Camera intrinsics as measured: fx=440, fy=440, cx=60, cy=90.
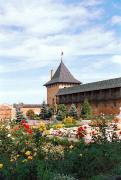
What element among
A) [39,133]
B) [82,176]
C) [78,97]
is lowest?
[82,176]

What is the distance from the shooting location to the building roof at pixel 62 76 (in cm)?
4916

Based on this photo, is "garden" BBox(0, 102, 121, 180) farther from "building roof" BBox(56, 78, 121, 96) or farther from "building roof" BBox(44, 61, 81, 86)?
"building roof" BBox(44, 61, 81, 86)

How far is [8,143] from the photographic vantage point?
7500mm

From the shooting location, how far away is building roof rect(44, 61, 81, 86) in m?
49.2

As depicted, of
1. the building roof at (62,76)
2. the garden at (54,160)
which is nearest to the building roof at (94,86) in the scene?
the building roof at (62,76)

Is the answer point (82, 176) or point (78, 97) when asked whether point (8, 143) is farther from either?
point (78, 97)

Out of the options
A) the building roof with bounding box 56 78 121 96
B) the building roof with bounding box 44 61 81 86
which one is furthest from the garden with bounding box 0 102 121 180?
the building roof with bounding box 44 61 81 86

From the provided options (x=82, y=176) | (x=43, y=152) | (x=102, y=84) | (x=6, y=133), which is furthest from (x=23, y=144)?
(x=102, y=84)

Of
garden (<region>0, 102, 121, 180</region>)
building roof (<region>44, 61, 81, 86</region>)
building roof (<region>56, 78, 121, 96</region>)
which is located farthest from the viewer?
building roof (<region>44, 61, 81, 86</region>)

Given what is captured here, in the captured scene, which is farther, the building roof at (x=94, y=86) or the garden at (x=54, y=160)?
the building roof at (x=94, y=86)

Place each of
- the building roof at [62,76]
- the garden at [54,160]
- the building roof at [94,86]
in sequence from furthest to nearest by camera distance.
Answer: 1. the building roof at [62,76]
2. the building roof at [94,86]
3. the garden at [54,160]

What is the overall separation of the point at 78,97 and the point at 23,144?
36217mm

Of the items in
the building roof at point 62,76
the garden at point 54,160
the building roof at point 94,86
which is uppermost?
the building roof at point 62,76

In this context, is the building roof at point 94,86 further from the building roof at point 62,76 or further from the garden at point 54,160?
the garden at point 54,160
